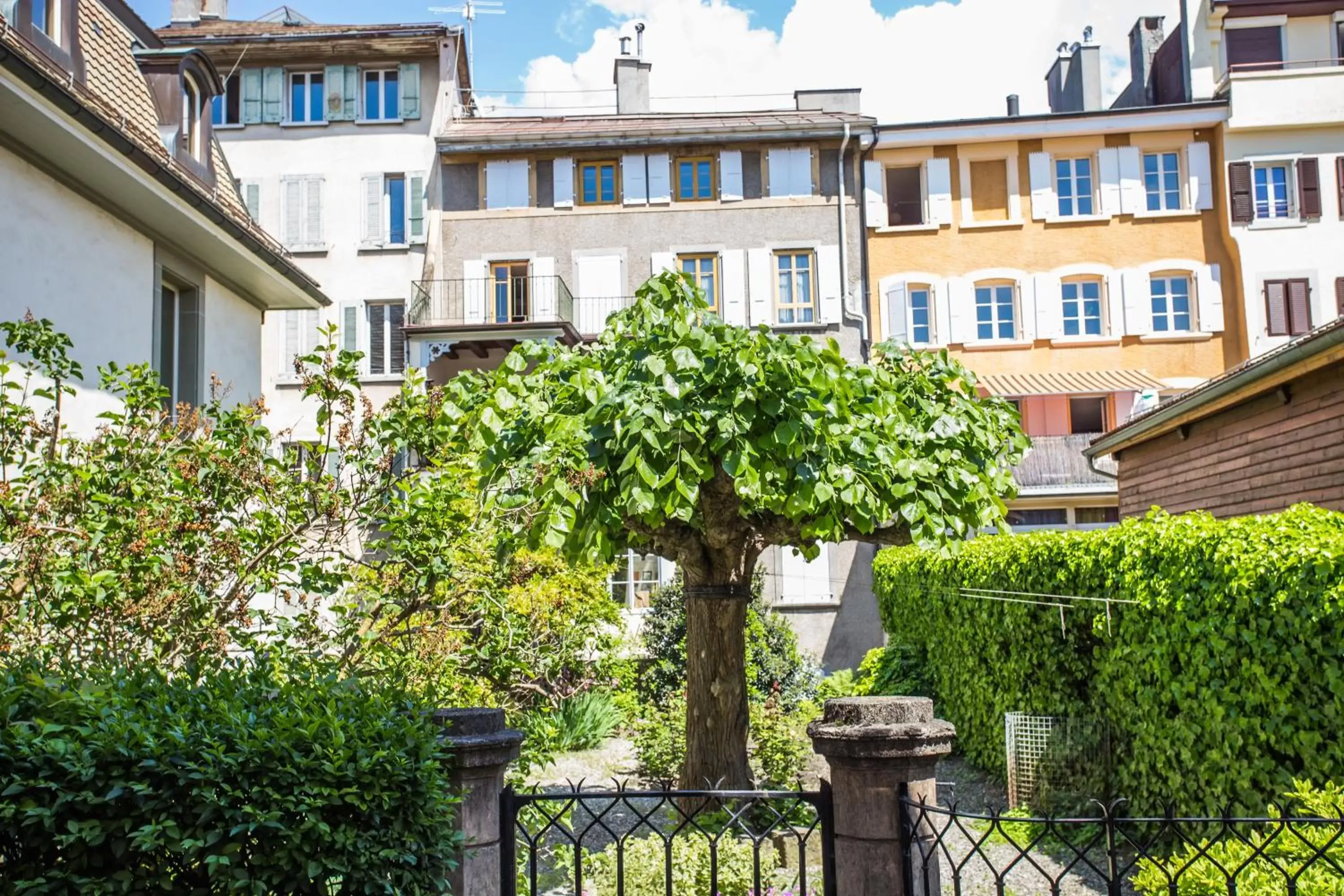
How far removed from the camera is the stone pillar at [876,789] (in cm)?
435

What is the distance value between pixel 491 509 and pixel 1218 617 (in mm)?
4362

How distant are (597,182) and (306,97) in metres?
6.70

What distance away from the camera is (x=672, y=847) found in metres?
5.85

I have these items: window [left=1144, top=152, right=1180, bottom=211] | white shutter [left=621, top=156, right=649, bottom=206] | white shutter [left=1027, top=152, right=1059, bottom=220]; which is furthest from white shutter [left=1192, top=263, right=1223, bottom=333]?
white shutter [left=621, top=156, right=649, bottom=206]

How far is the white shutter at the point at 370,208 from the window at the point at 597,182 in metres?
4.37

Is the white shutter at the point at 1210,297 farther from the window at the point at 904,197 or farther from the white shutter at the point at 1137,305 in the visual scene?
the window at the point at 904,197

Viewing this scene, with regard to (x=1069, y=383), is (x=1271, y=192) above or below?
above

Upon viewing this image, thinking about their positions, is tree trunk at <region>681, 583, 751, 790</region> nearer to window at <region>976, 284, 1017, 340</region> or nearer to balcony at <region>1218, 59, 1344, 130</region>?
window at <region>976, 284, 1017, 340</region>

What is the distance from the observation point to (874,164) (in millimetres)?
25359

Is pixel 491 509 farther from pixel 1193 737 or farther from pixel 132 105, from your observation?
pixel 132 105

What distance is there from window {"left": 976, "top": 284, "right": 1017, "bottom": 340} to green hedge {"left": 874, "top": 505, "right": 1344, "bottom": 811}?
1515 centimetres

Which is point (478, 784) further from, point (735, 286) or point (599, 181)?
point (599, 181)

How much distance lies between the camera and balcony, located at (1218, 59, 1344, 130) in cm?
2472

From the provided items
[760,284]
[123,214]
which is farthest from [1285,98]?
[123,214]
